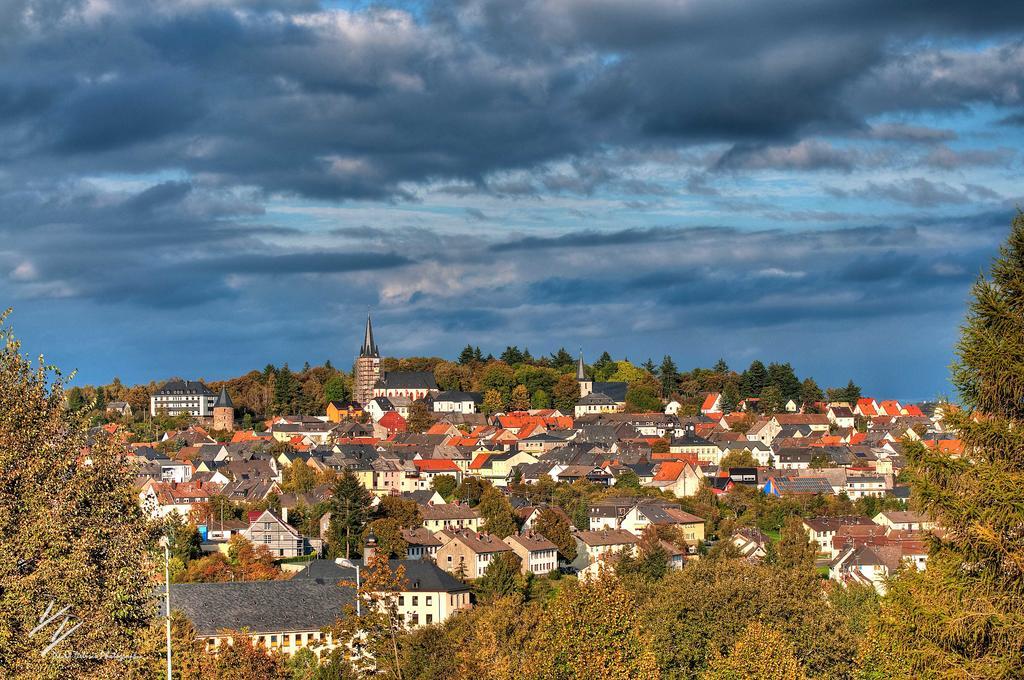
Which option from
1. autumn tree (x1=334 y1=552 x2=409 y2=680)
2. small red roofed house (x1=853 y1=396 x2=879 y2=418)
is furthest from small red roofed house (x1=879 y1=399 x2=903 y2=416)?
autumn tree (x1=334 y1=552 x2=409 y2=680)

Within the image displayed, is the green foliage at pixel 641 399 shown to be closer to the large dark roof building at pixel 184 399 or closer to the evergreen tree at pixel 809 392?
the evergreen tree at pixel 809 392

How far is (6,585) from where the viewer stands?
48.4 ft

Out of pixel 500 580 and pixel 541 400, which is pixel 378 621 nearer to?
pixel 500 580

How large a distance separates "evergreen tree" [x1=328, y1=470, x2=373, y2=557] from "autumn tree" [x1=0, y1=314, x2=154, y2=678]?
195 ft

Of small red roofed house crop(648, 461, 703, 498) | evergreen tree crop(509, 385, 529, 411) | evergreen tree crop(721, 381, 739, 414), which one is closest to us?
small red roofed house crop(648, 461, 703, 498)

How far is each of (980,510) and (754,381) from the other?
14523 centimetres

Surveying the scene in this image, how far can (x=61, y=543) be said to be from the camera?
49.5 ft

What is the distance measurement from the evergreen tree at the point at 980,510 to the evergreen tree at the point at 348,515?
208 ft

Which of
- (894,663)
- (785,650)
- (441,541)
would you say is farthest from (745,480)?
(894,663)

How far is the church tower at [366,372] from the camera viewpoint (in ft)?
552

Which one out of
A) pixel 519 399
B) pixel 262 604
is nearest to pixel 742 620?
pixel 262 604

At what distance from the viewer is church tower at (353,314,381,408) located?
16825cm

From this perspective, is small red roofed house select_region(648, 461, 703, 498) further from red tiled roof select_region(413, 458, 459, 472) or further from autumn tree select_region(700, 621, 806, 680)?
autumn tree select_region(700, 621, 806, 680)

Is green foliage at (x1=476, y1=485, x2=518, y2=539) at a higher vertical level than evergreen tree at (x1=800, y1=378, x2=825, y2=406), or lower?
lower
